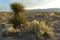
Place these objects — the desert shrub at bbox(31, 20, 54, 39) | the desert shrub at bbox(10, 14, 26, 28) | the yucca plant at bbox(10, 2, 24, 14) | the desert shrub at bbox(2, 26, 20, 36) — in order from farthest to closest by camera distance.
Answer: the yucca plant at bbox(10, 2, 24, 14), the desert shrub at bbox(10, 14, 26, 28), the desert shrub at bbox(2, 26, 20, 36), the desert shrub at bbox(31, 20, 54, 39)

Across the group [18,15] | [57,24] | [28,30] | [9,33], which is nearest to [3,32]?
[9,33]

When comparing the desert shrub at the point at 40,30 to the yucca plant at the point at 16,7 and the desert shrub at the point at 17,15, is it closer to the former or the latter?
the desert shrub at the point at 17,15

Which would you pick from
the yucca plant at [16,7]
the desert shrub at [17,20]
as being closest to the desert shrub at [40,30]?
the desert shrub at [17,20]

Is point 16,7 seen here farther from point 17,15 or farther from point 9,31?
point 9,31

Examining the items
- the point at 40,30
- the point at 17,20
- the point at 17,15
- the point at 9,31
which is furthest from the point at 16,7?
the point at 40,30

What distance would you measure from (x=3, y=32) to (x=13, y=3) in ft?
19.7

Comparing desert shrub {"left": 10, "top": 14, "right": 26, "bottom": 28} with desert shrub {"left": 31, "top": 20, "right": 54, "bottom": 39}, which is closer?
desert shrub {"left": 31, "top": 20, "right": 54, "bottom": 39}

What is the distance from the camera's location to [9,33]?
3034 centimetres

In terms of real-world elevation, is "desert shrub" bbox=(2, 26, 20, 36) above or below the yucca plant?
below

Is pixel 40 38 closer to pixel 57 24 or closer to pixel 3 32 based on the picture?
pixel 3 32

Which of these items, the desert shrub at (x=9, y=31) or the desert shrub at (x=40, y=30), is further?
the desert shrub at (x=9, y=31)

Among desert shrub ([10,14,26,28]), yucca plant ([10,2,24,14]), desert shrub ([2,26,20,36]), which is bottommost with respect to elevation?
desert shrub ([2,26,20,36])

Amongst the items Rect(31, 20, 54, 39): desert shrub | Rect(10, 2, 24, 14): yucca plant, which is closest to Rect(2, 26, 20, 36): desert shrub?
Rect(31, 20, 54, 39): desert shrub

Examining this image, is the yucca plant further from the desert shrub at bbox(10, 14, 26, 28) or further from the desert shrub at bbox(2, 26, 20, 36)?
the desert shrub at bbox(2, 26, 20, 36)
